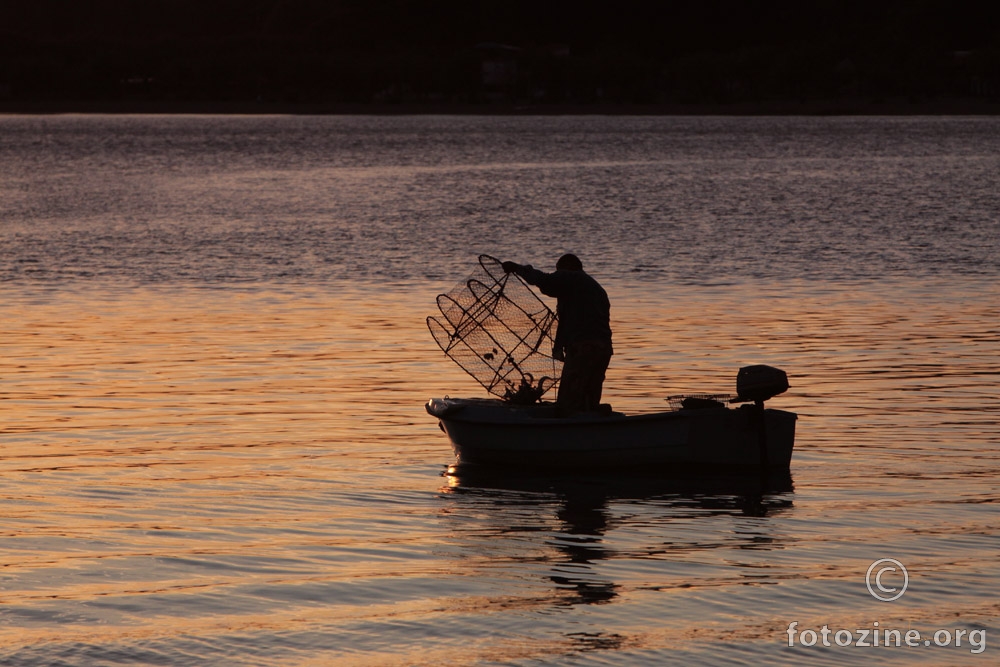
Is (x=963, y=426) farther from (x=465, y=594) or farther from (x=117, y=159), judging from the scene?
(x=117, y=159)

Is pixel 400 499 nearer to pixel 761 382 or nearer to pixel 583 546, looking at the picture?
pixel 583 546

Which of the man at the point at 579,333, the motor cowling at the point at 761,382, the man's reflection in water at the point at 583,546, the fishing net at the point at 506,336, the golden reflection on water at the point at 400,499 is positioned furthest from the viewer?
the fishing net at the point at 506,336

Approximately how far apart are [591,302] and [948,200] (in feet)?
175

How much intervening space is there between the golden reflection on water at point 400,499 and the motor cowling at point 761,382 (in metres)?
1.08

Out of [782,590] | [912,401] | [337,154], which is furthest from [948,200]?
→ [337,154]

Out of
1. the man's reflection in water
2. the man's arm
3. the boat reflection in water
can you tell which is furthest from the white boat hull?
the man's arm

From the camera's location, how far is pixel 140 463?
17.9 metres

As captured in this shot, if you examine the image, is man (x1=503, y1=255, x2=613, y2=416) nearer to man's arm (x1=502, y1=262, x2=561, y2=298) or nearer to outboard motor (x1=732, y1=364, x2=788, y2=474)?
man's arm (x1=502, y1=262, x2=561, y2=298)

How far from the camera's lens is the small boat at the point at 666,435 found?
55.1ft

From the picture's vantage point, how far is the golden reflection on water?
40.5 feet

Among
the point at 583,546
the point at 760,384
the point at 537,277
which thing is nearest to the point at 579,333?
the point at 537,277

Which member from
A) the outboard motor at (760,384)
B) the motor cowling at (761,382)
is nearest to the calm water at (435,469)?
the outboard motor at (760,384)

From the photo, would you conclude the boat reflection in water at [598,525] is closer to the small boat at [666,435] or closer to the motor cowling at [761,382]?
the small boat at [666,435]

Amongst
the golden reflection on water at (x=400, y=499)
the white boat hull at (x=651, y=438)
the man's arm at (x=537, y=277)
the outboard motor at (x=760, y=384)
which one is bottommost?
the golden reflection on water at (x=400, y=499)
